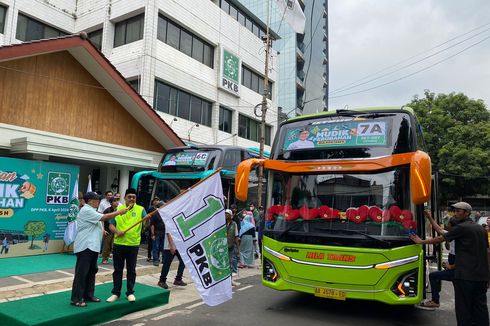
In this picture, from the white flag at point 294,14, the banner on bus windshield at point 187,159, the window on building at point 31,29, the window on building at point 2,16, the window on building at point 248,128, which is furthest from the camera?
the window on building at point 248,128

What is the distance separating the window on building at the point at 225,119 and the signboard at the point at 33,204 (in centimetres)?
1338

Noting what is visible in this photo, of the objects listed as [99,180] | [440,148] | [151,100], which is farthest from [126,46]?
[440,148]

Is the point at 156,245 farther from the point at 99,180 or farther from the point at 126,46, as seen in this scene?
the point at 126,46

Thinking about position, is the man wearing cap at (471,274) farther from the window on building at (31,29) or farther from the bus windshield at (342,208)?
the window on building at (31,29)

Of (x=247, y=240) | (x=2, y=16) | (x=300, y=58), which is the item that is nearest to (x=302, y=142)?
(x=247, y=240)

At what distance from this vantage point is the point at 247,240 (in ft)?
37.1

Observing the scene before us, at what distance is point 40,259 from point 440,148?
93.1 ft

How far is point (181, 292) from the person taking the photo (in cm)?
789

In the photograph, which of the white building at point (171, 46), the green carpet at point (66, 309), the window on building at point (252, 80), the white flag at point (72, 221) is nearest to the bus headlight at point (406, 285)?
the green carpet at point (66, 309)

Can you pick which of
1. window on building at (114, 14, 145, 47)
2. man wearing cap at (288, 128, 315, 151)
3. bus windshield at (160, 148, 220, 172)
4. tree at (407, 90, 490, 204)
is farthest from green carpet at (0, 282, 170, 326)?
tree at (407, 90, 490, 204)

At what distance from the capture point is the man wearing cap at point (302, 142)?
6.75 m

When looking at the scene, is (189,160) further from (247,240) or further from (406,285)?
(406,285)

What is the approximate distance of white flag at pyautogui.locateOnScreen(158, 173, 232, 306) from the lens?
19.0 ft

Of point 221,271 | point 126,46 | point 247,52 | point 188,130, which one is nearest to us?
point 221,271
